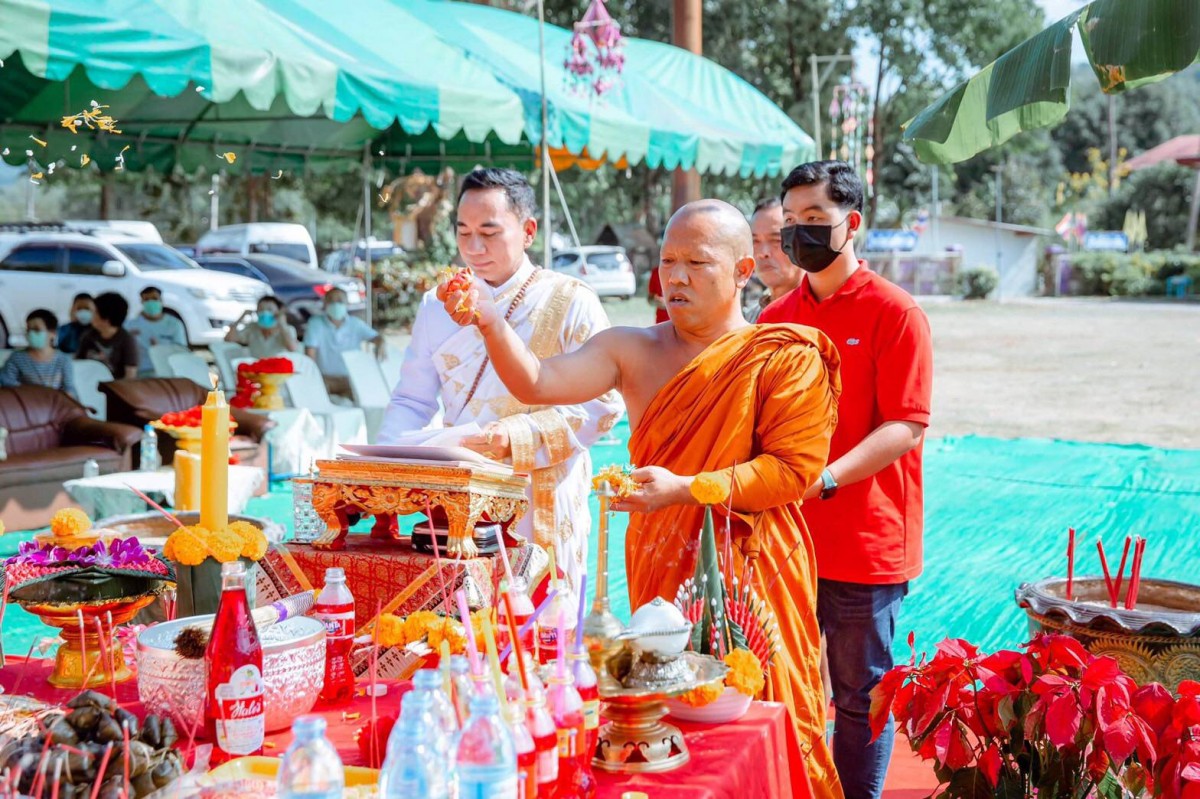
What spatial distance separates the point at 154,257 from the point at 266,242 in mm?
7665

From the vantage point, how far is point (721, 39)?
31688 millimetres

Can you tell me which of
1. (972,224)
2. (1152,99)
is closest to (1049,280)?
(972,224)

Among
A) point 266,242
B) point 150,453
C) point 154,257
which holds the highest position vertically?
point 266,242

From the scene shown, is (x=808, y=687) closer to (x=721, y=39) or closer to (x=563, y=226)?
(x=721, y=39)

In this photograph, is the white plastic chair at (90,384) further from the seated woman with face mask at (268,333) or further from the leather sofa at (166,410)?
the seated woman with face mask at (268,333)

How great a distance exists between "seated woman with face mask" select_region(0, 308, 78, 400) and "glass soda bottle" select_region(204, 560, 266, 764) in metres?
7.55

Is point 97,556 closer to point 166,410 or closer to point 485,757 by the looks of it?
point 485,757

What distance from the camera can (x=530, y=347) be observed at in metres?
3.53

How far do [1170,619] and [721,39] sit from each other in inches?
1191

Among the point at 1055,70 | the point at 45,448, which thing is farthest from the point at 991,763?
the point at 45,448

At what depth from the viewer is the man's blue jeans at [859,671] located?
3.30m

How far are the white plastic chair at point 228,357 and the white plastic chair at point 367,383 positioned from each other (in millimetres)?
998

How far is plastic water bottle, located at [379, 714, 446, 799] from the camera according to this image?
59.6 inches

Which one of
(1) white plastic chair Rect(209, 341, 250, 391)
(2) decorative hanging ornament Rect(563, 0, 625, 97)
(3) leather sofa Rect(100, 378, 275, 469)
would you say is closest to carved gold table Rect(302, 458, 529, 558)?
(3) leather sofa Rect(100, 378, 275, 469)
